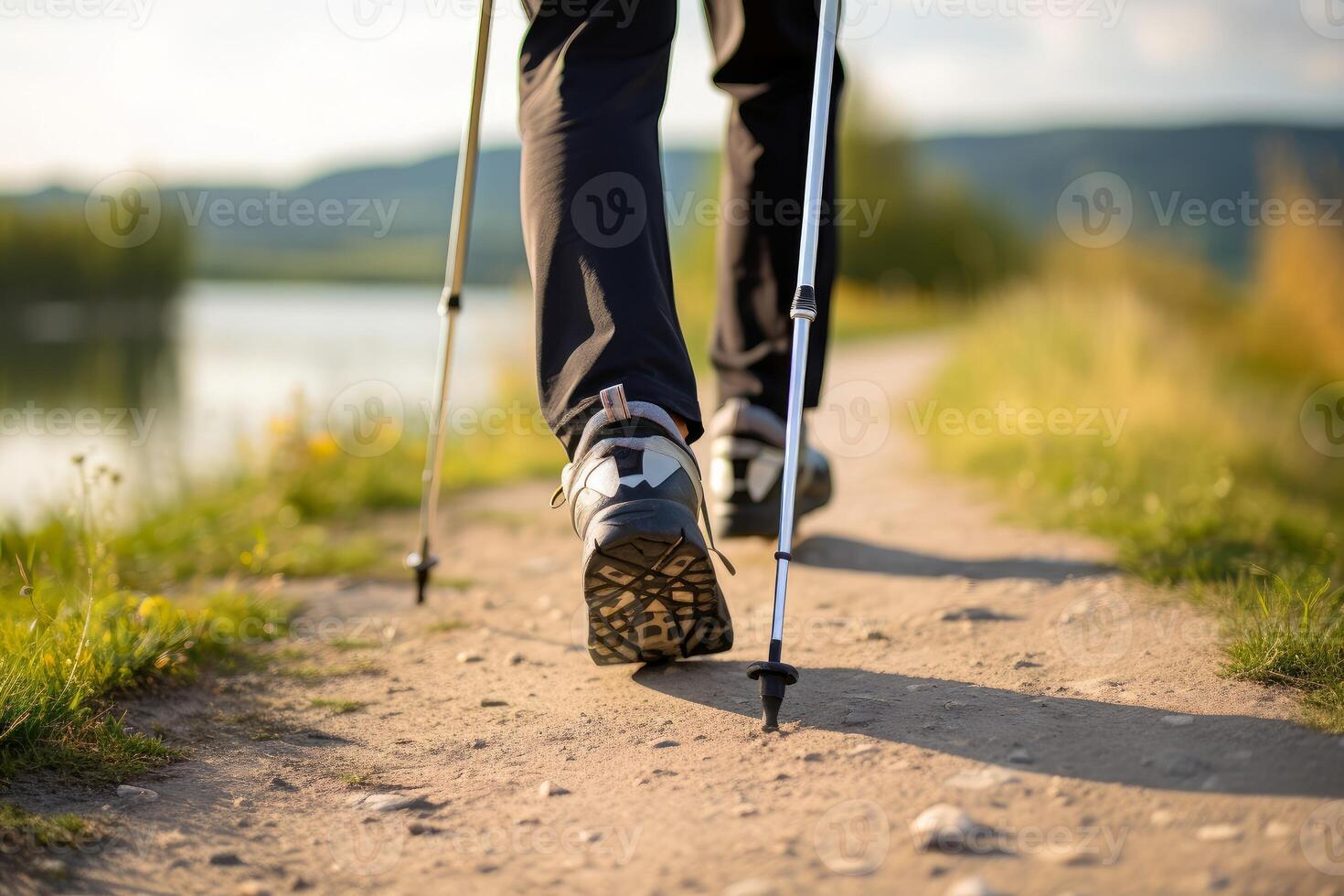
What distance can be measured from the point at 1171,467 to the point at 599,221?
8.65 feet

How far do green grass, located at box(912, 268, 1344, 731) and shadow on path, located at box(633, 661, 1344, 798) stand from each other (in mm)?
137

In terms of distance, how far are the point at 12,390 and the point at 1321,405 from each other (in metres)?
9.85

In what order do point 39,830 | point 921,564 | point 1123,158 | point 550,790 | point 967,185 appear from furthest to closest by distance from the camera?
point 1123,158
point 967,185
point 921,564
point 550,790
point 39,830

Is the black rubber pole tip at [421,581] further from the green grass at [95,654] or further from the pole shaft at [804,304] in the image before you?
the pole shaft at [804,304]

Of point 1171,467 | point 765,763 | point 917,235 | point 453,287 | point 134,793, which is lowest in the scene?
point 134,793

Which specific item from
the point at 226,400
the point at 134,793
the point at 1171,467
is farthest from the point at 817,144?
the point at 226,400

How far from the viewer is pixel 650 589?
1.57 m

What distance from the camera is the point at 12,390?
779cm

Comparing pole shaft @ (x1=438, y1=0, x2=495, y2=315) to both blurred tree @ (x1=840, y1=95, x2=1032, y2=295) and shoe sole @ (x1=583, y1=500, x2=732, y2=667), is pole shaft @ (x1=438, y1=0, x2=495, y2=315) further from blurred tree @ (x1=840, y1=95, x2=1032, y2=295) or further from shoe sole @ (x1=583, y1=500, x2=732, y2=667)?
blurred tree @ (x1=840, y1=95, x2=1032, y2=295)

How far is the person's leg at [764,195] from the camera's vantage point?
7.13 ft

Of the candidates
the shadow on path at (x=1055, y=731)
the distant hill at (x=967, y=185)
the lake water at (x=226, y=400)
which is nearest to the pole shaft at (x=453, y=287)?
the lake water at (x=226, y=400)

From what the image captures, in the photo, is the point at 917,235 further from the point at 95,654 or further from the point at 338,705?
the point at 95,654

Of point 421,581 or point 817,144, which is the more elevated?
point 817,144

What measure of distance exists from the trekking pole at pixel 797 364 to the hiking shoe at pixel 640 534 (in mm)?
114
